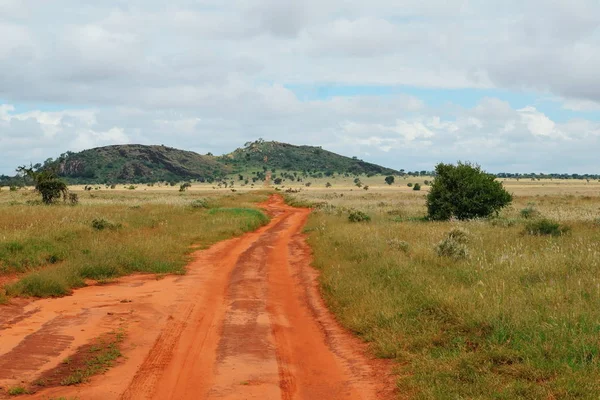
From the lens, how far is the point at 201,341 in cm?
892

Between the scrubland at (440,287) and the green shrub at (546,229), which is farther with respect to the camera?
the green shrub at (546,229)

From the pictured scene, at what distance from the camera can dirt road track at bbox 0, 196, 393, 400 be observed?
6875mm

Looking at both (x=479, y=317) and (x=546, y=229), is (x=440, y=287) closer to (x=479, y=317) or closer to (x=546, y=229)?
(x=479, y=317)

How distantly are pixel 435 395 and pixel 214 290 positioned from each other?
8222 millimetres

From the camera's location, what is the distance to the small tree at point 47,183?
120 ft

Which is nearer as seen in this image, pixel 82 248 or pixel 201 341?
pixel 201 341

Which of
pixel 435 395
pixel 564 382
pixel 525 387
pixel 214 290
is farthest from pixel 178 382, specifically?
pixel 214 290

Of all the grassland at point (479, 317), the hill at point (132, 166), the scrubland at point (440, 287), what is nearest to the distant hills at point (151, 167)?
the hill at point (132, 166)

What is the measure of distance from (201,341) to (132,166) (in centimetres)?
16387

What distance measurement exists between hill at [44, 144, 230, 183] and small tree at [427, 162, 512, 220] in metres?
138

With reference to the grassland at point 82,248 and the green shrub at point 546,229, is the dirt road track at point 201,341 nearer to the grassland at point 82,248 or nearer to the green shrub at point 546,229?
the grassland at point 82,248

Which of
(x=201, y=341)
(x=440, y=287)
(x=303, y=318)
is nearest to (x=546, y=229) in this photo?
(x=440, y=287)

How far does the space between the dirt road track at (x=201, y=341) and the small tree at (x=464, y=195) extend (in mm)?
16890

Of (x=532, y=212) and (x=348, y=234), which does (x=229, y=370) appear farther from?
(x=532, y=212)
